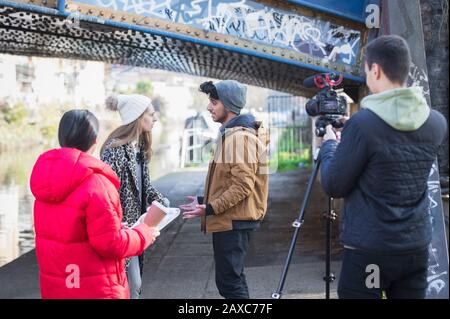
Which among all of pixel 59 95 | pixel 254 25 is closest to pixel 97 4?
pixel 254 25

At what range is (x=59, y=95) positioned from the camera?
2000 cm

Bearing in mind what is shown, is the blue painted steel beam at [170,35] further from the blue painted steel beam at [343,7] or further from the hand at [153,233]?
the hand at [153,233]

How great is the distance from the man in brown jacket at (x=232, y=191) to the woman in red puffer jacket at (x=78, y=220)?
0.97m

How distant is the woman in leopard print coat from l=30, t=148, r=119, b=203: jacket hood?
104cm

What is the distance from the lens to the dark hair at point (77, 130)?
3.09 metres

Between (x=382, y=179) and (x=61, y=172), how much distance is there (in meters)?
1.43

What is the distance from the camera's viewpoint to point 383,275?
9.84 ft

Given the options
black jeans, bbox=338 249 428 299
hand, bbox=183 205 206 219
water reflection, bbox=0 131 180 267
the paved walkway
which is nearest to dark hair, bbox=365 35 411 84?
black jeans, bbox=338 249 428 299

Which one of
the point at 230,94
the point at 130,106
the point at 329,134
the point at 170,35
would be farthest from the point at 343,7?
the point at 329,134

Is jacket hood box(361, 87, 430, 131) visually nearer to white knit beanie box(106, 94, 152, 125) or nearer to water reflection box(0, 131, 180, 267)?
white knit beanie box(106, 94, 152, 125)

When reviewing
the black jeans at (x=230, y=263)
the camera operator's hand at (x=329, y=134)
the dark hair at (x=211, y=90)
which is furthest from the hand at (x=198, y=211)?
the camera operator's hand at (x=329, y=134)
